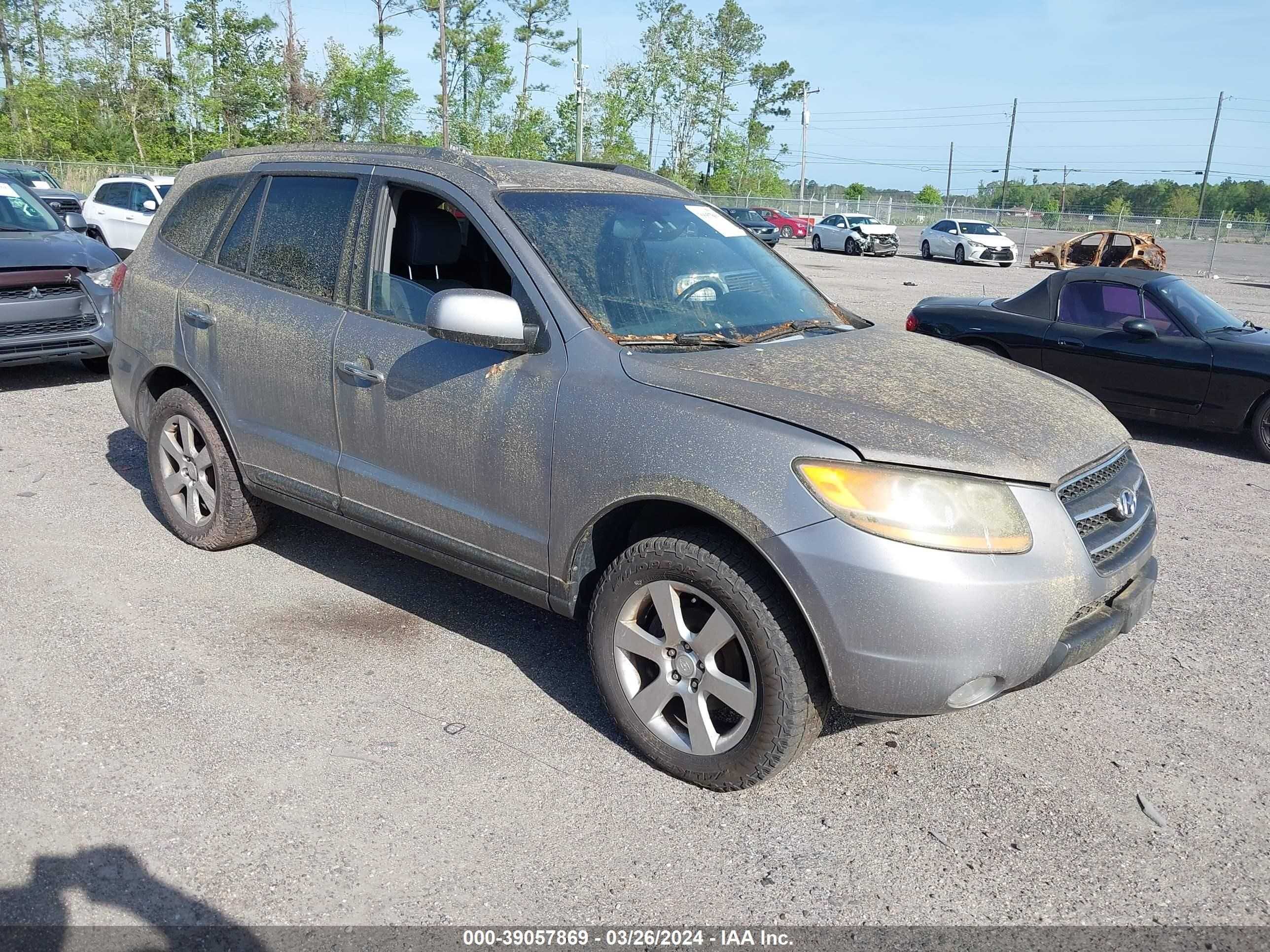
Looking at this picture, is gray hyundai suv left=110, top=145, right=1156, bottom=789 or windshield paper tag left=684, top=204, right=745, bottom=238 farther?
windshield paper tag left=684, top=204, right=745, bottom=238

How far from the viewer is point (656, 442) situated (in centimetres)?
313

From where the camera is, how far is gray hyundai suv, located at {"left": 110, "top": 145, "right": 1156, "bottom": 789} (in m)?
2.85

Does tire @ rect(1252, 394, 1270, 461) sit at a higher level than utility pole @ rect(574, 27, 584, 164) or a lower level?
lower

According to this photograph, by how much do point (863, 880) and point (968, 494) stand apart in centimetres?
112

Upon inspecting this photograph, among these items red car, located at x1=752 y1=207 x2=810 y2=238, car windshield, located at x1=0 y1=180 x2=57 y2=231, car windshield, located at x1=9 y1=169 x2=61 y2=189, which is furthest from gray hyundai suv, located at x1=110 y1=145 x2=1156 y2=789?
red car, located at x1=752 y1=207 x2=810 y2=238

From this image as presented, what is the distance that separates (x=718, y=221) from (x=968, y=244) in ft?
107

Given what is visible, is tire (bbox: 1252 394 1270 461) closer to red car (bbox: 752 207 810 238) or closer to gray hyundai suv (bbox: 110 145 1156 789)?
gray hyundai suv (bbox: 110 145 1156 789)

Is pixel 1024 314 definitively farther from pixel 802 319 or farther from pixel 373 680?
pixel 373 680

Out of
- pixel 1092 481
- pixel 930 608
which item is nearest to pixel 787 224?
pixel 1092 481

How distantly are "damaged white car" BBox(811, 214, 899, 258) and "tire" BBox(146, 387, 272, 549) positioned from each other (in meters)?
34.2

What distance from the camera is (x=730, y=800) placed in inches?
125

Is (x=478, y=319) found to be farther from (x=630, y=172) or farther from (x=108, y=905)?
(x=108, y=905)

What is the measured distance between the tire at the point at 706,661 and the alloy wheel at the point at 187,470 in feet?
8.27

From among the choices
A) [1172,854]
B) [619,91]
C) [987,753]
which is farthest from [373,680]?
[619,91]
